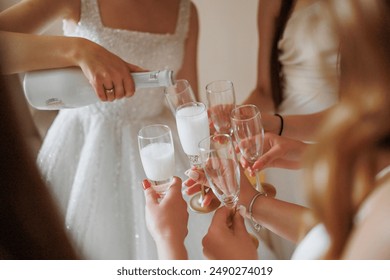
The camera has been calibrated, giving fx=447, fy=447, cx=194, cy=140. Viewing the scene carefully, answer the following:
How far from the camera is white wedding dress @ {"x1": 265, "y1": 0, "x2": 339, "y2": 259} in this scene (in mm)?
767

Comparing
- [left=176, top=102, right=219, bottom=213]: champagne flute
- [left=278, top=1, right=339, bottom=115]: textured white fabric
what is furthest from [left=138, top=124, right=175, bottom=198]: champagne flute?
[left=278, top=1, right=339, bottom=115]: textured white fabric

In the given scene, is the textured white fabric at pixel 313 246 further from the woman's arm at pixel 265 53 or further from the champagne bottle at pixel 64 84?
the champagne bottle at pixel 64 84

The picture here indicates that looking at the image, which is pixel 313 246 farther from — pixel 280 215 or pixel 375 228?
pixel 375 228

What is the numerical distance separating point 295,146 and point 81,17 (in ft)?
1.59

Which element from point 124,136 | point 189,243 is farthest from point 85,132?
point 189,243

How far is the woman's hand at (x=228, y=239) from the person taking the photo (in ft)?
2.40

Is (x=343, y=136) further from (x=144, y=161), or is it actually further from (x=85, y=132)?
(x=85, y=132)

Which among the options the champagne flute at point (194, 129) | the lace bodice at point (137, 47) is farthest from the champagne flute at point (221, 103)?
the lace bodice at point (137, 47)

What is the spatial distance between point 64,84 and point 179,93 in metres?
0.21

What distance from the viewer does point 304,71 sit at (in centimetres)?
80

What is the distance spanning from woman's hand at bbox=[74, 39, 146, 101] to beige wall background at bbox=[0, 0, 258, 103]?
0.25ft

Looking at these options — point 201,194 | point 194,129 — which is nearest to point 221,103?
point 194,129

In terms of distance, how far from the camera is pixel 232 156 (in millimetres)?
715

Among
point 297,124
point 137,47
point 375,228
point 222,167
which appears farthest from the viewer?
point 137,47
